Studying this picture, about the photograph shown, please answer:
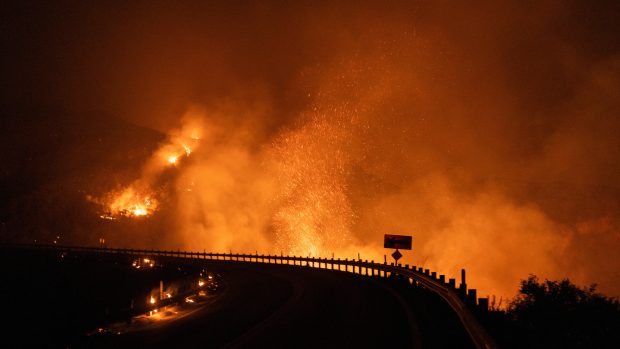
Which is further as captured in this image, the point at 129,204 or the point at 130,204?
the point at 129,204

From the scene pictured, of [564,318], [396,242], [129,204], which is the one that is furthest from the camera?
[129,204]

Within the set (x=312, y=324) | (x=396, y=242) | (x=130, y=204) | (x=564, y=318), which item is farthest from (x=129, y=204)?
(x=564, y=318)

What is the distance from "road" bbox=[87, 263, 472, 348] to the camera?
12.7 m

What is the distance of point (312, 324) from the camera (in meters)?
15.1

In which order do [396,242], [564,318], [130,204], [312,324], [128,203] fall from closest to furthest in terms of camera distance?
[312,324], [564,318], [396,242], [130,204], [128,203]

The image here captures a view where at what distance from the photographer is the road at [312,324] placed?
1273cm

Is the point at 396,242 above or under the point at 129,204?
under

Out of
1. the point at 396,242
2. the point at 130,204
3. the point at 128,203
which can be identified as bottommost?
the point at 396,242

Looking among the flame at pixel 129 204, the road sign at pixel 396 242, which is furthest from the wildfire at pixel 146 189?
the road sign at pixel 396 242

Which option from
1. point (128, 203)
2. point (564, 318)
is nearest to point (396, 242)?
point (564, 318)

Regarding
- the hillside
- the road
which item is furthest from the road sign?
the hillside

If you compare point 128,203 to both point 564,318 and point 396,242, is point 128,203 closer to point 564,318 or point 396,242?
point 396,242

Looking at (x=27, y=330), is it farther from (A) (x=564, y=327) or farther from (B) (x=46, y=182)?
(B) (x=46, y=182)

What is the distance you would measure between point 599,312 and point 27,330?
19135 millimetres
